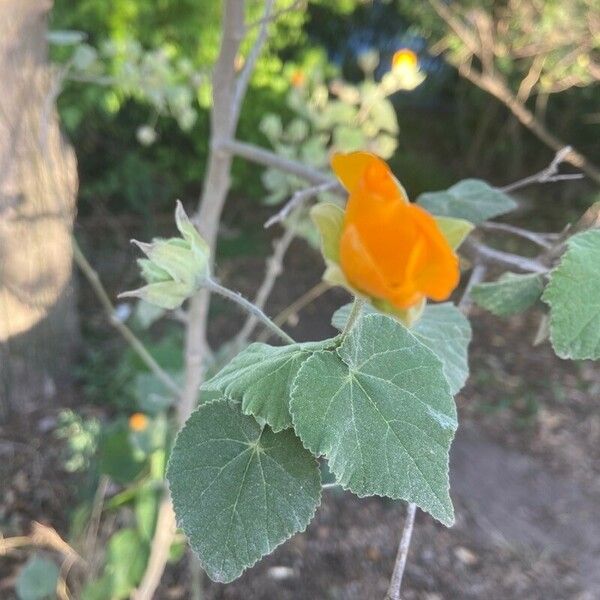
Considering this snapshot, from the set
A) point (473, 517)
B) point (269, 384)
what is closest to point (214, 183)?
point (269, 384)

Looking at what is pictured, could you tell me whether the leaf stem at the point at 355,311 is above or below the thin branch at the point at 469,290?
above

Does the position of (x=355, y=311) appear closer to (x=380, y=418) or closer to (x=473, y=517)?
(x=380, y=418)

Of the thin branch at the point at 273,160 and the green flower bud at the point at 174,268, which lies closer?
the green flower bud at the point at 174,268

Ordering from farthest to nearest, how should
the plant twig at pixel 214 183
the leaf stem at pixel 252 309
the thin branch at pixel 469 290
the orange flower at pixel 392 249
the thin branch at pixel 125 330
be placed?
the thin branch at pixel 125 330
the plant twig at pixel 214 183
the thin branch at pixel 469 290
the leaf stem at pixel 252 309
the orange flower at pixel 392 249

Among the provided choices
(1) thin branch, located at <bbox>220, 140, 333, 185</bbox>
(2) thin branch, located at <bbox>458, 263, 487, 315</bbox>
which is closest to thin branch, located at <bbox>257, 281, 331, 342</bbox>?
(1) thin branch, located at <bbox>220, 140, 333, 185</bbox>

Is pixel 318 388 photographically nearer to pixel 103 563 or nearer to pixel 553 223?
pixel 103 563

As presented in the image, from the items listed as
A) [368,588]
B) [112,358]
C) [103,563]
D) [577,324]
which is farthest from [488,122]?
[577,324]

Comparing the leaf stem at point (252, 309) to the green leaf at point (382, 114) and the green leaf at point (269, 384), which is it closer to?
the green leaf at point (269, 384)

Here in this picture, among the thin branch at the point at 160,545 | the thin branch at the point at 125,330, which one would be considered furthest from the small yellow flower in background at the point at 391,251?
the thin branch at the point at 160,545
